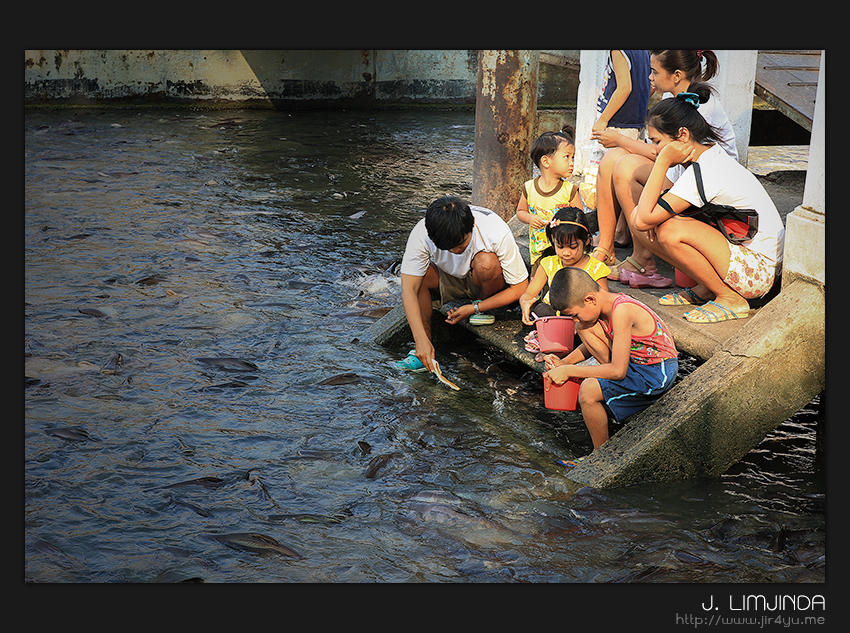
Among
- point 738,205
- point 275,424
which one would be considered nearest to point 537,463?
point 275,424

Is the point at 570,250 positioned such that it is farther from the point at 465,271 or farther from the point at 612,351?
the point at 465,271

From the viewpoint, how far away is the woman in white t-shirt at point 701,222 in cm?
457

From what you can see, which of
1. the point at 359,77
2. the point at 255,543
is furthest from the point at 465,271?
the point at 359,77

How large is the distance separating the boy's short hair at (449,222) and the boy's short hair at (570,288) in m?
1.04

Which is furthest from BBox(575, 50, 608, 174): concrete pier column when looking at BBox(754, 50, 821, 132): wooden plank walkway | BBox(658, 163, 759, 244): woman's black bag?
BBox(658, 163, 759, 244): woman's black bag

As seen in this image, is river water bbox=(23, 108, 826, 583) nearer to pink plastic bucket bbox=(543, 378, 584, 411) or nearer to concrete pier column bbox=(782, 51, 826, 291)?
pink plastic bucket bbox=(543, 378, 584, 411)

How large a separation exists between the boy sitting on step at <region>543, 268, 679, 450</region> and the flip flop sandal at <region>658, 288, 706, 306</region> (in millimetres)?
660

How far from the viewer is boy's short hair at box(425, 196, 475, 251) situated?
503cm

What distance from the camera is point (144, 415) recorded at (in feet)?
15.9

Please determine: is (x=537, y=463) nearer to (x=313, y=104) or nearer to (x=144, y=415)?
(x=144, y=415)

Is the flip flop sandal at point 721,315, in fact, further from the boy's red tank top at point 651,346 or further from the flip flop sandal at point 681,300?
the boy's red tank top at point 651,346

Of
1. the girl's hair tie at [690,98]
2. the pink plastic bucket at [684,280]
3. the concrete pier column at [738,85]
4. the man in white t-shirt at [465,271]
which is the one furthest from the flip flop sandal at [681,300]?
the concrete pier column at [738,85]

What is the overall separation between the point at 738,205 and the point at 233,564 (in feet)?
10.8

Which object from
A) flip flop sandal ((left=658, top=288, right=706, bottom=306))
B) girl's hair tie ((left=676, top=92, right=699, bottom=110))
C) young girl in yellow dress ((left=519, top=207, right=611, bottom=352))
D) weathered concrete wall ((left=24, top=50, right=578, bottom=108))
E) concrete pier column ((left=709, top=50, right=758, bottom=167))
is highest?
weathered concrete wall ((left=24, top=50, right=578, bottom=108))
